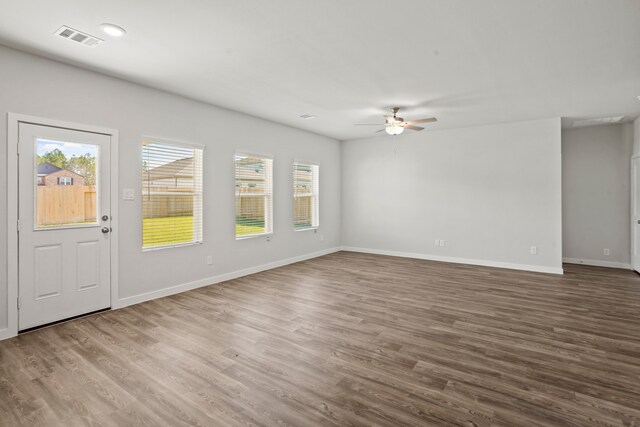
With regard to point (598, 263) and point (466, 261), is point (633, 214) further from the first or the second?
point (466, 261)

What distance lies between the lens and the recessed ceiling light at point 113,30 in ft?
9.07

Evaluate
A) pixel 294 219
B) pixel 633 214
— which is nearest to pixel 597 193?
pixel 633 214

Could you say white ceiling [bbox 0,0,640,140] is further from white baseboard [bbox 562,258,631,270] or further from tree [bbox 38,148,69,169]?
white baseboard [bbox 562,258,631,270]

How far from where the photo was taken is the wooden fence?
3.41 m

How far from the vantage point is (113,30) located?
2.82 metres

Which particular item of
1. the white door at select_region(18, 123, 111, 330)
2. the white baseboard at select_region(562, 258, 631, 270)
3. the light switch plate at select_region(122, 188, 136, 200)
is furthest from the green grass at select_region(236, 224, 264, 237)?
the white baseboard at select_region(562, 258, 631, 270)

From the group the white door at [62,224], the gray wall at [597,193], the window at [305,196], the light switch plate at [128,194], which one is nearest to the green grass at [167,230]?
the light switch plate at [128,194]

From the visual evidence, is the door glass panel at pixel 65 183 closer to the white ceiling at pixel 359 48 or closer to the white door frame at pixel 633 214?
the white ceiling at pixel 359 48

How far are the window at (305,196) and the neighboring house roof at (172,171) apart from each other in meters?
2.50

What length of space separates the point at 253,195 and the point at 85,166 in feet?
8.67

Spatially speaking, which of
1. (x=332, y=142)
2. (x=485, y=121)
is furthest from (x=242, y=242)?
(x=485, y=121)

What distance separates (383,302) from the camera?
4230mm

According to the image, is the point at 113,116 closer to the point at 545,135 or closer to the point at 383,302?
the point at 383,302

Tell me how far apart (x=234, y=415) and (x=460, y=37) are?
3.52 metres
